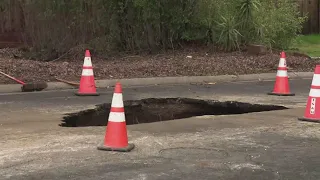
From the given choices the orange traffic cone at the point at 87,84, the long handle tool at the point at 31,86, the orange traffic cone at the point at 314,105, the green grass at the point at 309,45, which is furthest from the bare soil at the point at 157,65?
the orange traffic cone at the point at 314,105

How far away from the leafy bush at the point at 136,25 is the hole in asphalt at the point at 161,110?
609 cm

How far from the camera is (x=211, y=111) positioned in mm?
8555

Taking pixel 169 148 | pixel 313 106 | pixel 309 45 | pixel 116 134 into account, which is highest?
pixel 309 45

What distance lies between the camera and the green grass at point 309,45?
57.4 ft

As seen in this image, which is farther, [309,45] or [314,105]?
[309,45]

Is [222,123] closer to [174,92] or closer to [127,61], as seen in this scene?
[174,92]

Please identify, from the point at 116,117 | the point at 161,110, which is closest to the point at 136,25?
the point at 161,110

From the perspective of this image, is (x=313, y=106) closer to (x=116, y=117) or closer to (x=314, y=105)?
(x=314, y=105)

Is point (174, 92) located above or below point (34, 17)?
below

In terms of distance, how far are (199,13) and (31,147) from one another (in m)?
10.6

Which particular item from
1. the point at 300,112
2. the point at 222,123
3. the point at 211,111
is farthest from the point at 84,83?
the point at 300,112

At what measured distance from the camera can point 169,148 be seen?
570 centimetres

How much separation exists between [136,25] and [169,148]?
10.0 m

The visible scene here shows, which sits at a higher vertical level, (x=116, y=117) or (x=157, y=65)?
(x=157, y=65)
